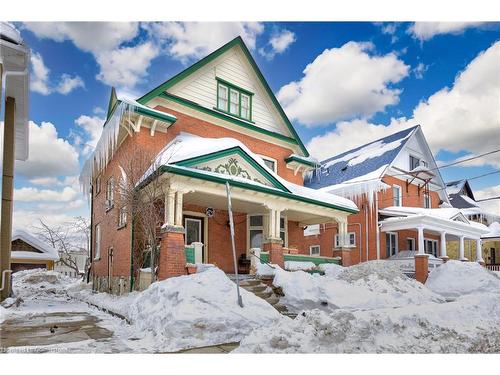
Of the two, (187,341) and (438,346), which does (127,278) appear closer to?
(187,341)

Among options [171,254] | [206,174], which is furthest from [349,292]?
[206,174]

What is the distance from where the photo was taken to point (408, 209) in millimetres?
17250

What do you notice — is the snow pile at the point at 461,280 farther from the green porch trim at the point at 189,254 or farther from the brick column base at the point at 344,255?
the green porch trim at the point at 189,254

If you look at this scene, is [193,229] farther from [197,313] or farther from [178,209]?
[197,313]

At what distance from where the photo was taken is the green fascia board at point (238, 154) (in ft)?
32.7

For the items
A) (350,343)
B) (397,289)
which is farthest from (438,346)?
(397,289)

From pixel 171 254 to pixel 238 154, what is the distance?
3.19 metres

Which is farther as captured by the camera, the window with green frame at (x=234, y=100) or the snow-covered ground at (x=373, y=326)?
the window with green frame at (x=234, y=100)

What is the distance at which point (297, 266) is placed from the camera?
11.8 m

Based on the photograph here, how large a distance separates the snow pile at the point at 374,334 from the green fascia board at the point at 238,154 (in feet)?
15.7

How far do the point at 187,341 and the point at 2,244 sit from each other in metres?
5.34

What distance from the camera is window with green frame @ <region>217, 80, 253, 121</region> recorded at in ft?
45.3

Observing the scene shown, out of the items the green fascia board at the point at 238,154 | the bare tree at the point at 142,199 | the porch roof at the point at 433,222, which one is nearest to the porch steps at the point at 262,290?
the bare tree at the point at 142,199

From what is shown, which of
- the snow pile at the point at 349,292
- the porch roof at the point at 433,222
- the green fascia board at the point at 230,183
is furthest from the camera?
the porch roof at the point at 433,222
